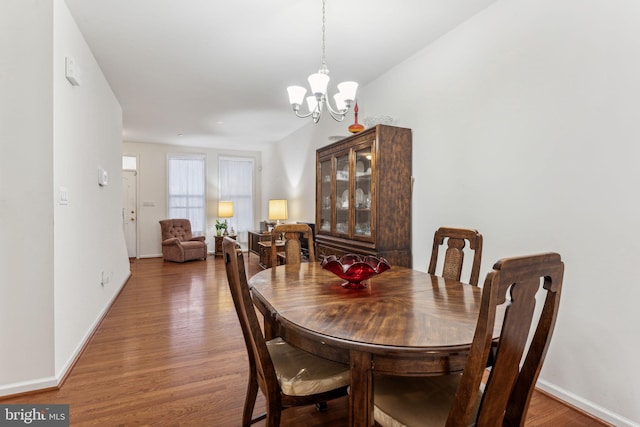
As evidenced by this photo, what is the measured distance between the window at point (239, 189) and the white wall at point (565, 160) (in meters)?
6.07

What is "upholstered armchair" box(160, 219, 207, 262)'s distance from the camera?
6.45 metres

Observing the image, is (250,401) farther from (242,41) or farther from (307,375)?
(242,41)

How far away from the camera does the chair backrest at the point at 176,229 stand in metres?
6.80

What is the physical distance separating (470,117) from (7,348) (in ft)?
11.3

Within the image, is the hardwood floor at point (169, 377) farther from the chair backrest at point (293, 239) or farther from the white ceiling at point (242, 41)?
the white ceiling at point (242, 41)

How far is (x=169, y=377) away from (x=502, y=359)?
2.10 m

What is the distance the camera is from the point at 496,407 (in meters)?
0.91

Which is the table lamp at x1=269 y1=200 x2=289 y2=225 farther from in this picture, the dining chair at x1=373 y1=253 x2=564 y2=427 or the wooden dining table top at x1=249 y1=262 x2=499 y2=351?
the dining chair at x1=373 y1=253 x2=564 y2=427

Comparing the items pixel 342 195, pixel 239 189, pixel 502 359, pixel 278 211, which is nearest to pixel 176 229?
pixel 239 189

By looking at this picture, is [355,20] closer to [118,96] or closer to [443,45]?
[443,45]

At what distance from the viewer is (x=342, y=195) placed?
3346mm

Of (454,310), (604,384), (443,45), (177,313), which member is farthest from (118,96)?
(604,384)

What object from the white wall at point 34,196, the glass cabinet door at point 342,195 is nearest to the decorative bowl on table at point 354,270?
the glass cabinet door at point 342,195

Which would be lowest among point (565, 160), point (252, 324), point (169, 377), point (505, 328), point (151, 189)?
point (169, 377)
